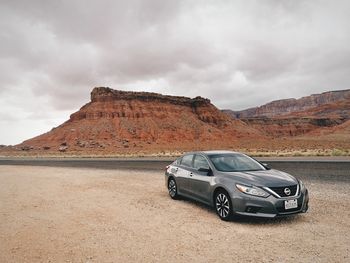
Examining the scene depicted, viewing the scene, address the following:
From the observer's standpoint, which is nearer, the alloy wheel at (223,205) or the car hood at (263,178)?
the car hood at (263,178)

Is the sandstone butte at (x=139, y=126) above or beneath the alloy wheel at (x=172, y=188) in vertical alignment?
above

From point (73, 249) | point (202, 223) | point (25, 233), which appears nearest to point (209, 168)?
point (202, 223)

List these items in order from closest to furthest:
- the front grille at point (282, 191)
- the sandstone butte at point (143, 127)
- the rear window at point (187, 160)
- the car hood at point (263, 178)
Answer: the front grille at point (282, 191) < the car hood at point (263, 178) < the rear window at point (187, 160) < the sandstone butte at point (143, 127)

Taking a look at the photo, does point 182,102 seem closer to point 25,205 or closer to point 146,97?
point 146,97

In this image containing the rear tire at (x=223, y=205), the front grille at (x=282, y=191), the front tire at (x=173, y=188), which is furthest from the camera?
the front tire at (x=173, y=188)

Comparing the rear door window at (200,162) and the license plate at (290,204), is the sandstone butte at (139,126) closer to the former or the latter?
the rear door window at (200,162)

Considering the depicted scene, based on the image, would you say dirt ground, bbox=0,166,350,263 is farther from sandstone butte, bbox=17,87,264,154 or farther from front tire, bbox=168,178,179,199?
sandstone butte, bbox=17,87,264,154

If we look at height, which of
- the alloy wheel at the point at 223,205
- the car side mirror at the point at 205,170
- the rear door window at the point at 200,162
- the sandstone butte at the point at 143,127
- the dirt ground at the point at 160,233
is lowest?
the dirt ground at the point at 160,233

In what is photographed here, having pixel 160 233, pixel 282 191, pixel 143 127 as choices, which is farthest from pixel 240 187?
pixel 143 127

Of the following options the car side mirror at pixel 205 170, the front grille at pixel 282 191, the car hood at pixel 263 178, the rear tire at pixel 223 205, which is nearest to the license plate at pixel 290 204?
the front grille at pixel 282 191

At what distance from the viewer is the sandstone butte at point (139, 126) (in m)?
87.2

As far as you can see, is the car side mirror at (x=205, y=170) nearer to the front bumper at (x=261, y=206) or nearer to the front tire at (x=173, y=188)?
the front bumper at (x=261, y=206)

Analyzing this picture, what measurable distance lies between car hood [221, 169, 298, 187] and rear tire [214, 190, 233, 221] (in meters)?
0.45

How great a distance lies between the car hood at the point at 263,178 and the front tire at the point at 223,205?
454 millimetres
